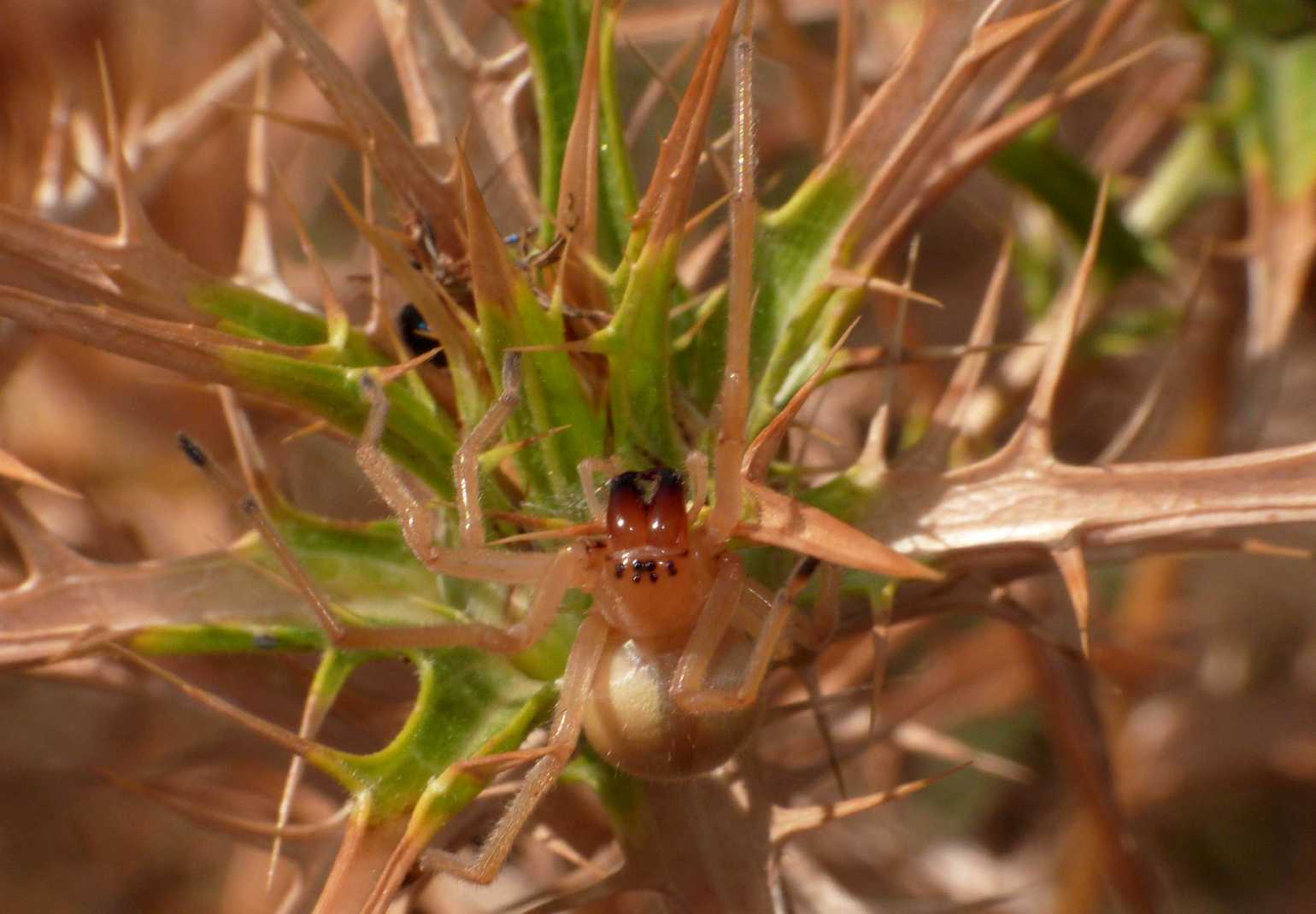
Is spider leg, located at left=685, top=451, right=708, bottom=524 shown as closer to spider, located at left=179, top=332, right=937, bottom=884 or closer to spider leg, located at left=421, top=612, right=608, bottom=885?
spider, located at left=179, top=332, right=937, bottom=884

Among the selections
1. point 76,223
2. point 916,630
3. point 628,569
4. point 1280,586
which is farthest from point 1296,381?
point 76,223

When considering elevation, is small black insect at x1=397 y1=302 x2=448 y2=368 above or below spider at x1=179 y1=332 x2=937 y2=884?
above

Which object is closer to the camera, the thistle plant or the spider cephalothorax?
the thistle plant

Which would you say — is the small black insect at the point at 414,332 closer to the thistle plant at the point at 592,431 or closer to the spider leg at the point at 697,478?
the thistle plant at the point at 592,431

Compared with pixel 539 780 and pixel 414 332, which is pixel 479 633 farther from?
pixel 414 332

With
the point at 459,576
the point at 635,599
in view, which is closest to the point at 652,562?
the point at 635,599

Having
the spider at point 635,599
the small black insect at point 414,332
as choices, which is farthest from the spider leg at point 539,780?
the small black insect at point 414,332

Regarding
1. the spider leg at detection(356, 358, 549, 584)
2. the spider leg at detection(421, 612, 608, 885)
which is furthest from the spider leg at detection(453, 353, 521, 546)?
the spider leg at detection(421, 612, 608, 885)
